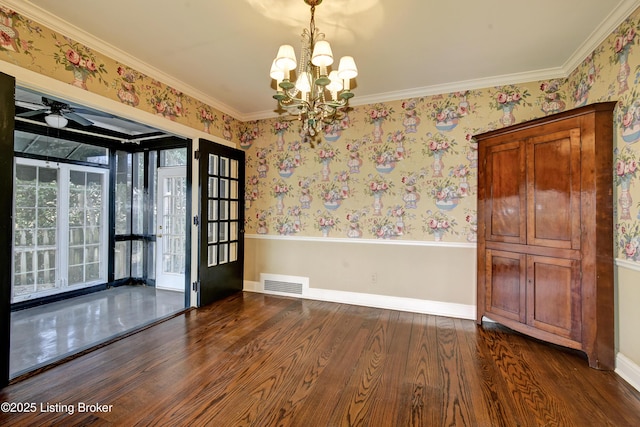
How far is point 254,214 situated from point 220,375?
249 centimetres

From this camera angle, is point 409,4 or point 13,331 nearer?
point 409,4

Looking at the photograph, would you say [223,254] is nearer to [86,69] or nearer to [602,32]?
[86,69]

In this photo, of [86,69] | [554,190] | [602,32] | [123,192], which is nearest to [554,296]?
[554,190]

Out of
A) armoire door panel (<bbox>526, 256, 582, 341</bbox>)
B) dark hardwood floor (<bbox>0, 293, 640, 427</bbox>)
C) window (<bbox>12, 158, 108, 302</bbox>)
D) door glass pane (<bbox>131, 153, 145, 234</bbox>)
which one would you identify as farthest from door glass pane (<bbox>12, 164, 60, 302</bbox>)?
armoire door panel (<bbox>526, 256, 582, 341</bbox>)

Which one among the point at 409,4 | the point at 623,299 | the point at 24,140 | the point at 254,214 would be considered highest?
the point at 409,4

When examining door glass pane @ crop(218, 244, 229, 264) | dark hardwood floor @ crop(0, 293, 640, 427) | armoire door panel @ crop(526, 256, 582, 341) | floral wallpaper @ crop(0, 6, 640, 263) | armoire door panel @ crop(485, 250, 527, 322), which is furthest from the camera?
door glass pane @ crop(218, 244, 229, 264)

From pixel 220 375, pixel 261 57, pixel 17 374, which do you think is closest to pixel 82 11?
pixel 261 57

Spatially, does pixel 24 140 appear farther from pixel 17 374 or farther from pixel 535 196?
A: pixel 535 196

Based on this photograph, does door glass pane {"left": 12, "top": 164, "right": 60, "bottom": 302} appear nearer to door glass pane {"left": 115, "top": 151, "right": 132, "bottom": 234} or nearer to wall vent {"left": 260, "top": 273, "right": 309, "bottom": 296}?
door glass pane {"left": 115, "top": 151, "right": 132, "bottom": 234}

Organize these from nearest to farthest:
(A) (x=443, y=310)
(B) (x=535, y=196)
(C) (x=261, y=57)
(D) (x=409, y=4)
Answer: (D) (x=409, y=4)
(B) (x=535, y=196)
(C) (x=261, y=57)
(A) (x=443, y=310)

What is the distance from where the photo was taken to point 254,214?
167 inches

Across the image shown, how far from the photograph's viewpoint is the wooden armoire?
2.15 m

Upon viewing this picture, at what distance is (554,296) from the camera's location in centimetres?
238

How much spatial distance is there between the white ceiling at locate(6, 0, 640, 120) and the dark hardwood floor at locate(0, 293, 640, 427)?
8.68 ft
